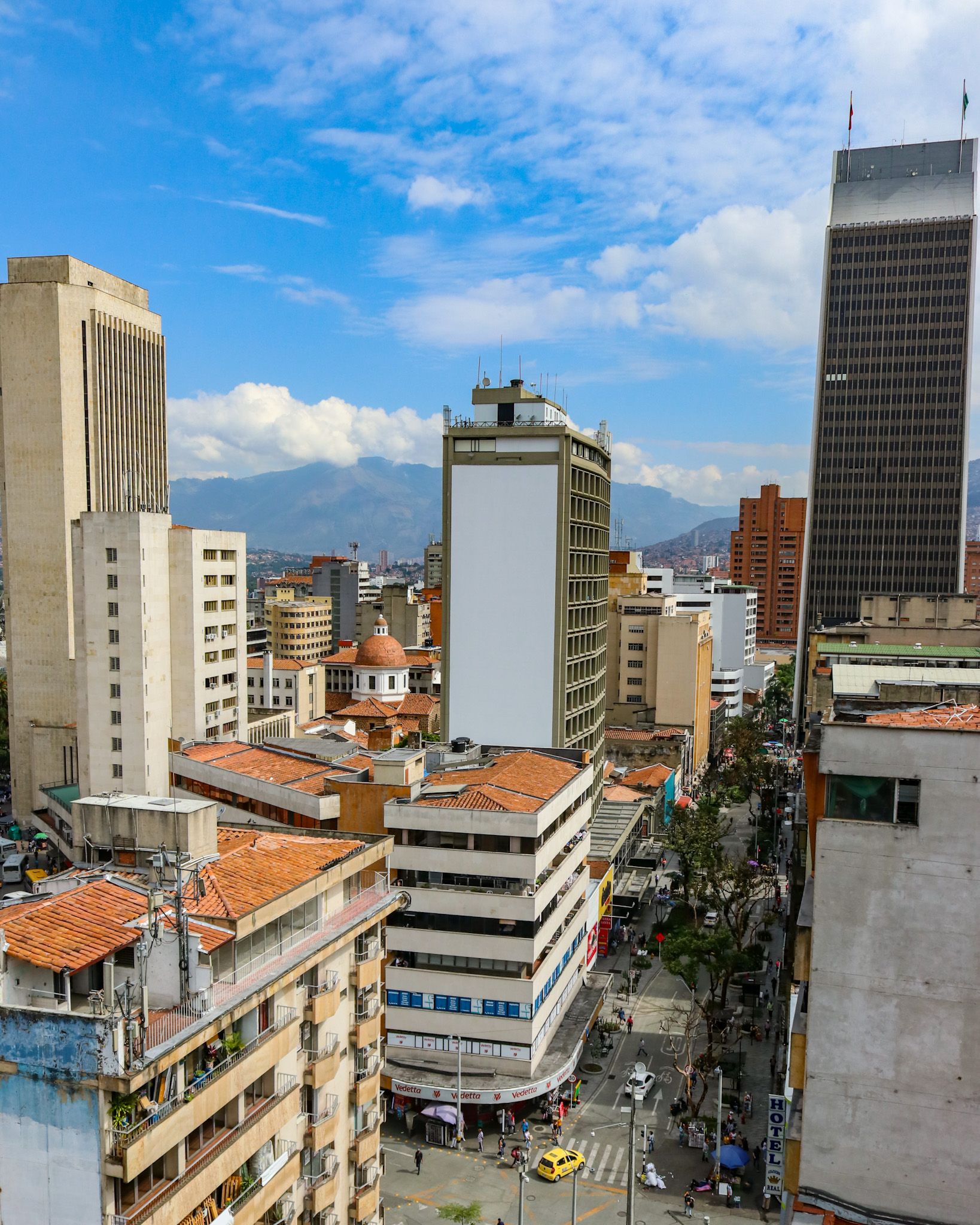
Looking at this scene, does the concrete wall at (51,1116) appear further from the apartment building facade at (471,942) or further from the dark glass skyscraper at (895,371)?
the dark glass skyscraper at (895,371)

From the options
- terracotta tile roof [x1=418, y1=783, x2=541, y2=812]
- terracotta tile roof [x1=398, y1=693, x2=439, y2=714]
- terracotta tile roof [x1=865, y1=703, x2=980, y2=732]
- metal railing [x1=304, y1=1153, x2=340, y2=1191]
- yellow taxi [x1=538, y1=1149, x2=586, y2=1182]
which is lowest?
yellow taxi [x1=538, y1=1149, x2=586, y2=1182]

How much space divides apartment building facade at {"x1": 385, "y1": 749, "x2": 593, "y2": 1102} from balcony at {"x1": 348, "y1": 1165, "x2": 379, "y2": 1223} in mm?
13053

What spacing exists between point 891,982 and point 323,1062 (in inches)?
541

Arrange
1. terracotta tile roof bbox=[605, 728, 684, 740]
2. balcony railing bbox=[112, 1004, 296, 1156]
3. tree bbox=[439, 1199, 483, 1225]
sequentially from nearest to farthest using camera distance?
balcony railing bbox=[112, 1004, 296, 1156]
tree bbox=[439, 1199, 483, 1225]
terracotta tile roof bbox=[605, 728, 684, 740]

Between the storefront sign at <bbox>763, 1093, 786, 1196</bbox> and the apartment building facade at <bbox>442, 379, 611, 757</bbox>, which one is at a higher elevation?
the apartment building facade at <bbox>442, 379, 611, 757</bbox>

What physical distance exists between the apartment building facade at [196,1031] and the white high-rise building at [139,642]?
124 ft

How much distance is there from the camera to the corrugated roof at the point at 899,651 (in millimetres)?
50969

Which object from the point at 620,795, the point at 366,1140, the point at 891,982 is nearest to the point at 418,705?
the point at 620,795

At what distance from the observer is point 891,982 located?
18234 millimetres

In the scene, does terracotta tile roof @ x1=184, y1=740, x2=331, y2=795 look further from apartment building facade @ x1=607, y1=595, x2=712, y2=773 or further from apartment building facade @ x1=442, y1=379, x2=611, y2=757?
apartment building facade @ x1=607, y1=595, x2=712, y2=773

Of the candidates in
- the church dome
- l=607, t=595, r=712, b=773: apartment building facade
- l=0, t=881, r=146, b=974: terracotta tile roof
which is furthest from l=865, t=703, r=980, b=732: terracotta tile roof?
the church dome

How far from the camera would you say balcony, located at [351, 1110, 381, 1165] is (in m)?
26.9

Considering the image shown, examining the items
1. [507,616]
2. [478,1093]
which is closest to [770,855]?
[507,616]

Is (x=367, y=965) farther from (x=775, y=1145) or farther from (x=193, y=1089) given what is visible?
(x=775, y=1145)
